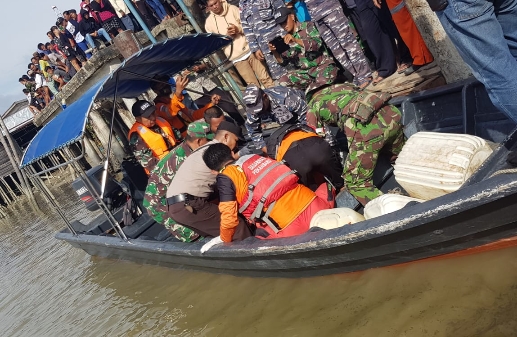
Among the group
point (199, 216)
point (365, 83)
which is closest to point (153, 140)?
point (199, 216)

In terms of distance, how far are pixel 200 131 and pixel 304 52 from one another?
1.56 m

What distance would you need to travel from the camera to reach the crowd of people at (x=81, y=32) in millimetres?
10922

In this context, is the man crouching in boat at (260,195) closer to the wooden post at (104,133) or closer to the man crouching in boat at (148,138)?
the man crouching in boat at (148,138)

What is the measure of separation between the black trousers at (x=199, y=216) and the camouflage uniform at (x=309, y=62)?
1.63 m

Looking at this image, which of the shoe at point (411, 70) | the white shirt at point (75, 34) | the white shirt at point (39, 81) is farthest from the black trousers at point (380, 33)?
the white shirt at point (39, 81)

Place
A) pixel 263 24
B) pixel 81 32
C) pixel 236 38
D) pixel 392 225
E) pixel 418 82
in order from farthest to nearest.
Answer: pixel 81 32, pixel 236 38, pixel 263 24, pixel 418 82, pixel 392 225

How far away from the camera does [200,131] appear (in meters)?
5.03

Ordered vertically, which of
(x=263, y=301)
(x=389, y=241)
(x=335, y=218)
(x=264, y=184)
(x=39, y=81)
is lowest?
(x=263, y=301)

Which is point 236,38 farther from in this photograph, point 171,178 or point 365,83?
point 171,178

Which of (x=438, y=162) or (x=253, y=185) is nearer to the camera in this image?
(x=438, y=162)

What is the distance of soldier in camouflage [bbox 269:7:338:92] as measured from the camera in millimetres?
4633

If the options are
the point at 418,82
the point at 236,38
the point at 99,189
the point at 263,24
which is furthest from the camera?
the point at 236,38

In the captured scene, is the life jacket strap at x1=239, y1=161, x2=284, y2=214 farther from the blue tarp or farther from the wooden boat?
the blue tarp

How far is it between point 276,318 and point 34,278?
20.6 ft
